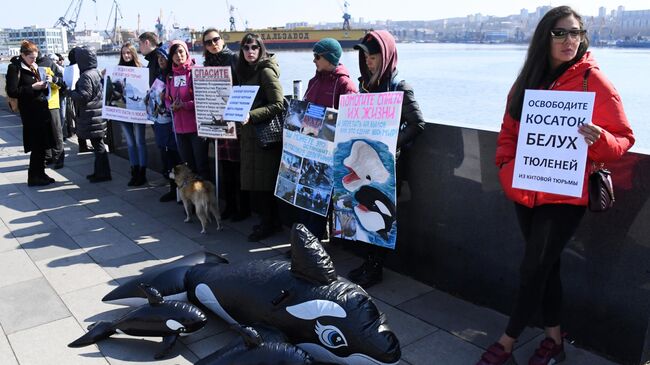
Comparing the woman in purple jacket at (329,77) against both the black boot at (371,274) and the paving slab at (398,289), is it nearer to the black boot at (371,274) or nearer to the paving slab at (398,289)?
the black boot at (371,274)

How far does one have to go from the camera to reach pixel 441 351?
3.36 m

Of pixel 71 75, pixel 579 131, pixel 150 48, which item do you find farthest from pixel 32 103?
pixel 579 131

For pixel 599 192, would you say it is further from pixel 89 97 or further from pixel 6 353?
pixel 89 97

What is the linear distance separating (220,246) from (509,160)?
3.16 meters

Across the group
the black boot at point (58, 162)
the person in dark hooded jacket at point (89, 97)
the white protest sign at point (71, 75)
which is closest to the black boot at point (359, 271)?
the person in dark hooded jacket at point (89, 97)

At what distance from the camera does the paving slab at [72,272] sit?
436 centimetres

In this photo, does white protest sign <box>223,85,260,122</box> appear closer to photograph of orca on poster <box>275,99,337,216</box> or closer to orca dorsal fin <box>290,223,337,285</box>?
photograph of orca on poster <box>275,99,337,216</box>

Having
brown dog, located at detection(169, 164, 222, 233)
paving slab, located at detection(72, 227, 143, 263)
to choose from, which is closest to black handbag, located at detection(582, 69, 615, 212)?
brown dog, located at detection(169, 164, 222, 233)

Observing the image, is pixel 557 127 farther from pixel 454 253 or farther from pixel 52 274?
pixel 52 274

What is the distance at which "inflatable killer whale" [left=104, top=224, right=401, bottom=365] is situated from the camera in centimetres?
291

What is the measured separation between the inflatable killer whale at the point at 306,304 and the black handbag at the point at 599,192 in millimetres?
1253

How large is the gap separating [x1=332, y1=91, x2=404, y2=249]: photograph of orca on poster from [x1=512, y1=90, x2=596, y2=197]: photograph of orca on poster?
1146mm

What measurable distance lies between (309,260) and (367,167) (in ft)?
3.95

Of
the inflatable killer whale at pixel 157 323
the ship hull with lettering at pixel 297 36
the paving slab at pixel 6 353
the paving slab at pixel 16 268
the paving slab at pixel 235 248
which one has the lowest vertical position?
the paving slab at pixel 16 268
